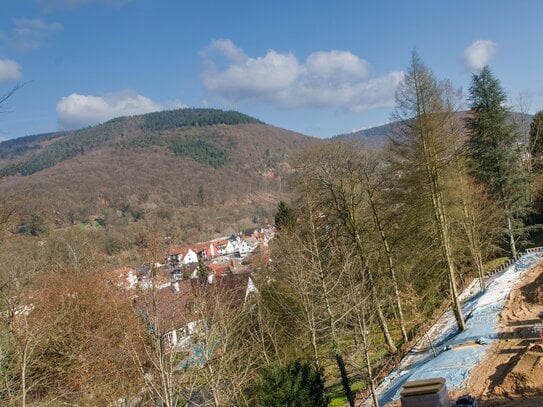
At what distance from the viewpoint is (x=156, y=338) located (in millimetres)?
6957

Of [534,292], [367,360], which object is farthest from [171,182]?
[367,360]

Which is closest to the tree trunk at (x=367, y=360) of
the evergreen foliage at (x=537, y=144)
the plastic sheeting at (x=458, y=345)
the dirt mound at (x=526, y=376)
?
the plastic sheeting at (x=458, y=345)

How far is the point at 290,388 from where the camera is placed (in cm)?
1156

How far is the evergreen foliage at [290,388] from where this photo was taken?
11531 mm

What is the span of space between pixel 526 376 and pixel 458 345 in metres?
4.28

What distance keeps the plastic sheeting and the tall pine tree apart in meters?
6.49

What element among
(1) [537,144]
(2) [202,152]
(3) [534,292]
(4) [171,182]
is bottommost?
(3) [534,292]

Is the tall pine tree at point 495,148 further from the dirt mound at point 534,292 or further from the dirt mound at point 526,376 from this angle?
the dirt mound at point 526,376

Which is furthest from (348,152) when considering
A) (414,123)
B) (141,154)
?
(141,154)

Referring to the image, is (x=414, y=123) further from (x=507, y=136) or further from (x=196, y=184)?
(x=196, y=184)

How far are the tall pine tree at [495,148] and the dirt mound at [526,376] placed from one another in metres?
16.2

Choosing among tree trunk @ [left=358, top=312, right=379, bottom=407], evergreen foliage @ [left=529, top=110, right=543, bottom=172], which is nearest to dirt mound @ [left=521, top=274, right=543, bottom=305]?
tree trunk @ [left=358, top=312, right=379, bottom=407]

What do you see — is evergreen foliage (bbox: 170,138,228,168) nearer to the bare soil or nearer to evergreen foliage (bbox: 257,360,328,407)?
the bare soil

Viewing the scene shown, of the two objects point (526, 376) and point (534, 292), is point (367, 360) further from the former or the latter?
point (534, 292)
